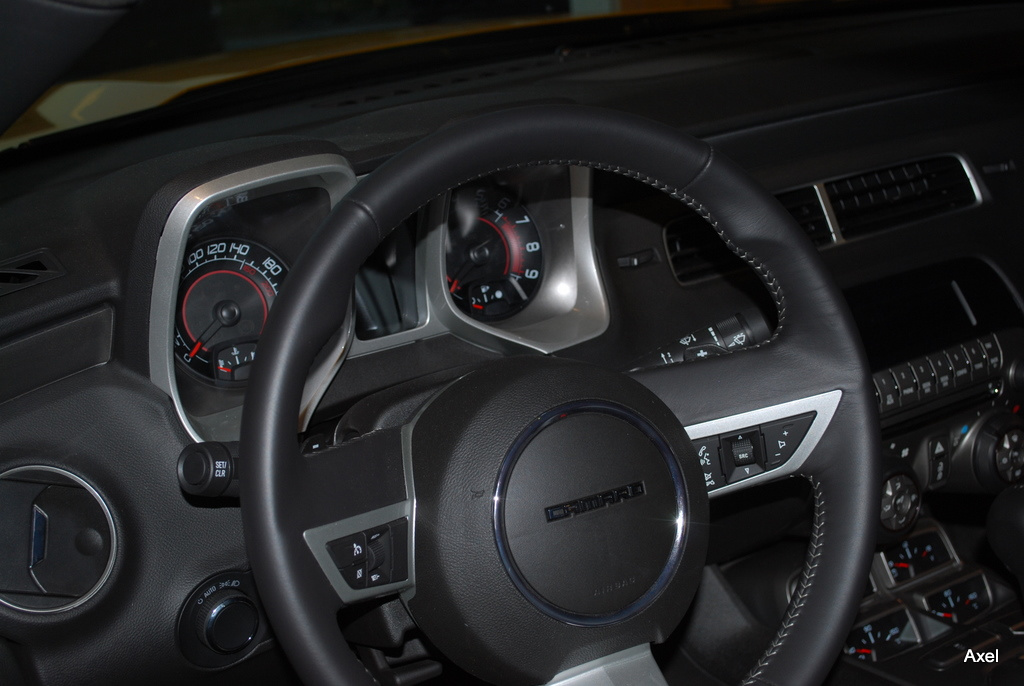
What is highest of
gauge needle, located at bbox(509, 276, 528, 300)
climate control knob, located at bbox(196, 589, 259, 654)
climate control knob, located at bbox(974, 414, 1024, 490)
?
gauge needle, located at bbox(509, 276, 528, 300)

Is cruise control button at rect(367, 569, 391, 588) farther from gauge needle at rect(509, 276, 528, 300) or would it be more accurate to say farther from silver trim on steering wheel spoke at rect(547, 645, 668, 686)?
gauge needle at rect(509, 276, 528, 300)

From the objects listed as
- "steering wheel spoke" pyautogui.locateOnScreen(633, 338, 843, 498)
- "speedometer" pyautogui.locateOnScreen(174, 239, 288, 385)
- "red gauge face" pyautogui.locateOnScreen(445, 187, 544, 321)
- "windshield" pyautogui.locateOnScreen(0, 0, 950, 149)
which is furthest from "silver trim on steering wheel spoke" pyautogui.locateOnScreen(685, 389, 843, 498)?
"windshield" pyautogui.locateOnScreen(0, 0, 950, 149)

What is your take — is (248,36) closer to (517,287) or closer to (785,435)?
(517,287)

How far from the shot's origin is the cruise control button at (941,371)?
2.07 metres

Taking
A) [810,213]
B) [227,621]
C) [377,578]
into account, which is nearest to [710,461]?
[377,578]

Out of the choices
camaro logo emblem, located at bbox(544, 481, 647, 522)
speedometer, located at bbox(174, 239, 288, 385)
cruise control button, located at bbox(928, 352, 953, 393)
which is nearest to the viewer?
camaro logo emblem, located at bbox(544, 481, 647, 522)

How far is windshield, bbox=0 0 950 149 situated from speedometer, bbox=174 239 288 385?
455mm

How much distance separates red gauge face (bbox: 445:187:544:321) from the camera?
1.78 m

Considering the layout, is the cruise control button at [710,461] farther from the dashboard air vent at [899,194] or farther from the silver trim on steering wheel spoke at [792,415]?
the dashboard air vent at [899,194]

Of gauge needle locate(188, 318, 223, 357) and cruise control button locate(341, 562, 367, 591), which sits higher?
gauge needle locate(188, 318, 223, 357)

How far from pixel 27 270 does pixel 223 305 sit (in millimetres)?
279

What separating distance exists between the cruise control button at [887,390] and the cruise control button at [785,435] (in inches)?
26.2

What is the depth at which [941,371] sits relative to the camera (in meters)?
2.07

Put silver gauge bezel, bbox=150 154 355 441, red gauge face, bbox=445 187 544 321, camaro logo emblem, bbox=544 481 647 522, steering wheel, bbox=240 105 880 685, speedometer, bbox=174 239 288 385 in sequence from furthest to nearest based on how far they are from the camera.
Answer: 1. red gauge face, bbox=445 187 544 321
2. speedometer, bbox=174 239 288 385
3. silver gauge bezel, bbox=150 154 355 441
4. camaro logo emblem, bbox=544 481 647 522
5. steering wheel, bbox=240 105 880 685
